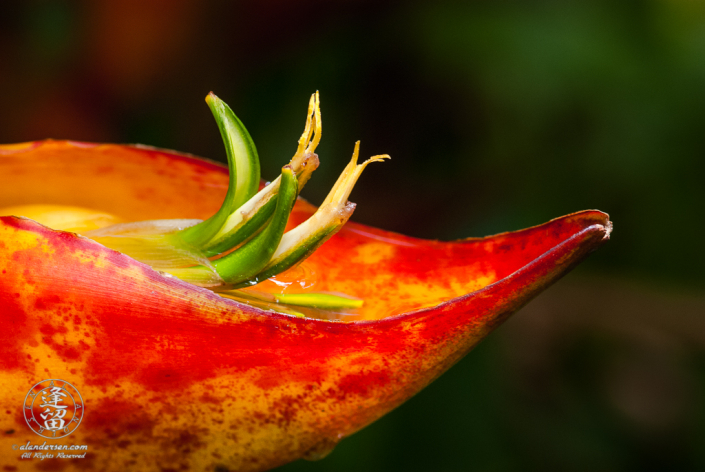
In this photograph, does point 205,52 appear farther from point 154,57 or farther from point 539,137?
point 539,137

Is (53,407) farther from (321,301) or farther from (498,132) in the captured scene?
(498,132)

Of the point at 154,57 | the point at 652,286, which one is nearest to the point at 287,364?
the point at 154,57

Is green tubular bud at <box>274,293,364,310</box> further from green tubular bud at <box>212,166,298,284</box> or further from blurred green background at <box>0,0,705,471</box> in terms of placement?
blurred green background at <box>0,0,705,471</box>

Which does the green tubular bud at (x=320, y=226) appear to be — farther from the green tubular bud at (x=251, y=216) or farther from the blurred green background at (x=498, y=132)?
the blurred green background at (x=498, y=132)

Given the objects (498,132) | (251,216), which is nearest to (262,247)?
(251,216)

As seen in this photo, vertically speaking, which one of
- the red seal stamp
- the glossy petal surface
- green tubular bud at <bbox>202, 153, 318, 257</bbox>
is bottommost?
the red seal stamp

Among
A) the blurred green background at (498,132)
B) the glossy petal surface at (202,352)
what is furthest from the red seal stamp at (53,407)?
the blurred green background at (498,132)

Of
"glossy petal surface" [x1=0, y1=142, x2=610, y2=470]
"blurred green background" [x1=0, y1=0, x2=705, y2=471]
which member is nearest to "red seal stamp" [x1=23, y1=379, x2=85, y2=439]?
"glossy petal surface" [x1=0, y1=142, x2=610, y2=470]
